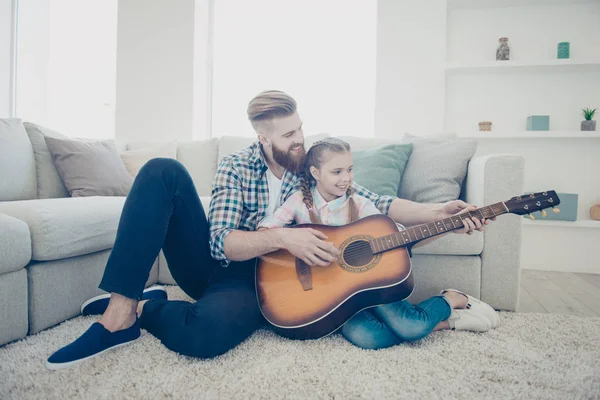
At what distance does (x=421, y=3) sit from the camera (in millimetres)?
3100

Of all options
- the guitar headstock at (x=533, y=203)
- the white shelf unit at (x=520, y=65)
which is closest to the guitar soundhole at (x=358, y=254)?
the guitar headstock at (x=533, y=203)

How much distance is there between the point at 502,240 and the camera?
1.58 meters

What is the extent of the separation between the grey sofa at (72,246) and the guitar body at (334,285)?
488 mm

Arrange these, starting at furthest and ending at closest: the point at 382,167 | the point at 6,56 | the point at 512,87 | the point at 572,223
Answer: the point at 6,56, the point at 512,87, the point at 572,223, the point at 382,167

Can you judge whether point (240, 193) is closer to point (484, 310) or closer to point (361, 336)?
point (361, 336)

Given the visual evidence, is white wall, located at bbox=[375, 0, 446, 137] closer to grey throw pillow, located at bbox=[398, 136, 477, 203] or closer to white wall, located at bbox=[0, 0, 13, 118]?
grey throw pillow, located at bbox=[398, 136, 477, 203]

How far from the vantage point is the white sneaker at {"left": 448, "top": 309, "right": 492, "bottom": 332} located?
132cm

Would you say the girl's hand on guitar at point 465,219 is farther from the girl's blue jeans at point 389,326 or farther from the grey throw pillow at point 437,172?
the grey throw pillow at point 437,172

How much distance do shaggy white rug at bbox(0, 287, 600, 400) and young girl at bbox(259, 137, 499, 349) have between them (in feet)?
0.15

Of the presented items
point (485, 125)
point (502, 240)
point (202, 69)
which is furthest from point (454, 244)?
point (202, 69)

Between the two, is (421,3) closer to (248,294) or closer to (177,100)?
(177,100)

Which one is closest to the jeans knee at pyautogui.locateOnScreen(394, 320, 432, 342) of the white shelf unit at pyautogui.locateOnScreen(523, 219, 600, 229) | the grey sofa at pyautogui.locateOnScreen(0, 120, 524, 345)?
the grey sofa at pyautogui.locateOnScreen(0, 120, 524, 345)

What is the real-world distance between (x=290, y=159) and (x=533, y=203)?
29.5 inches

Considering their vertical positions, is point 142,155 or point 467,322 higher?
point 142,155
